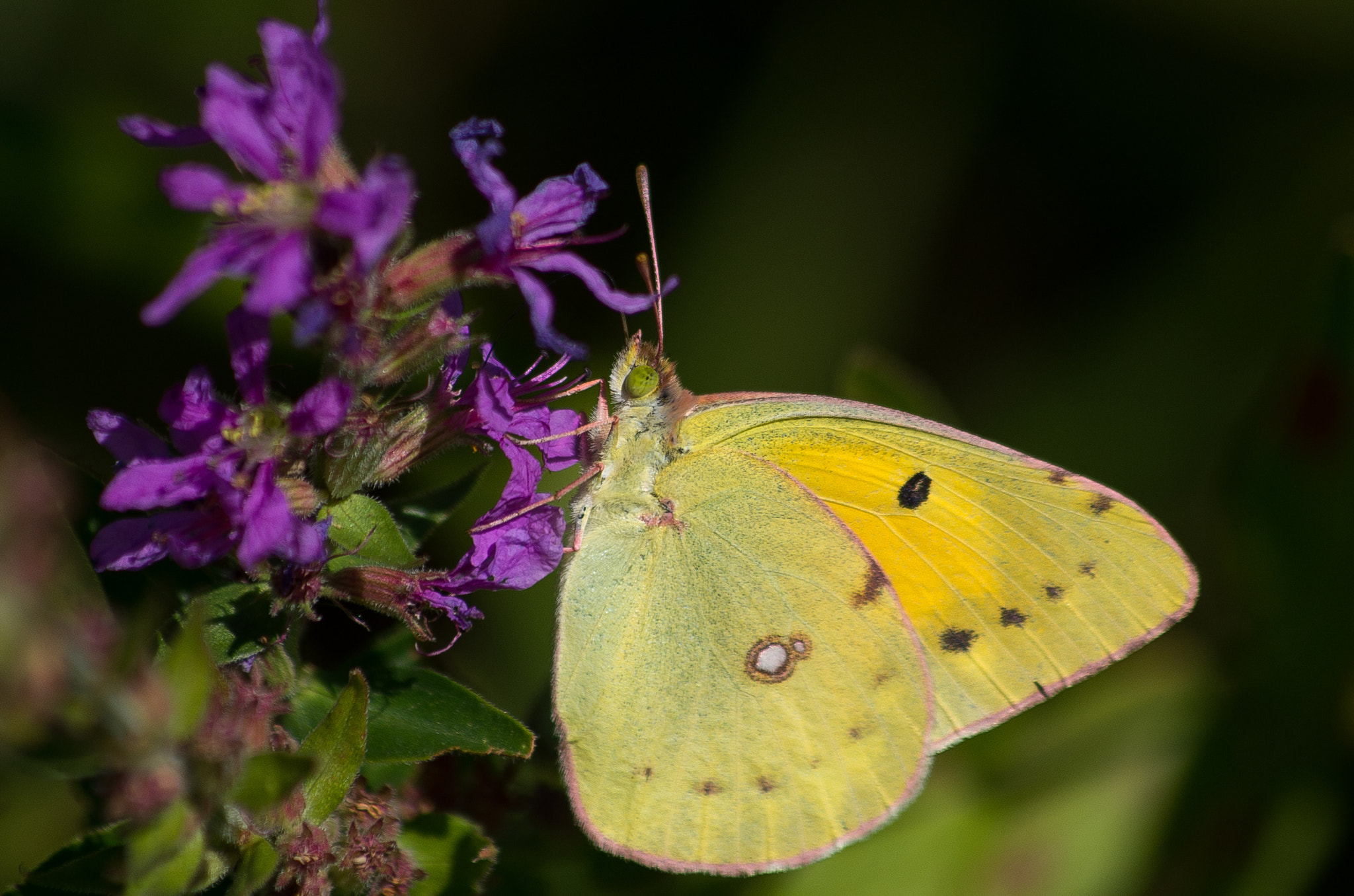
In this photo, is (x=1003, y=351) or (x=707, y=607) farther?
(x=1003, y=351)

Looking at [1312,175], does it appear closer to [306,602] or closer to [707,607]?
[707,607]

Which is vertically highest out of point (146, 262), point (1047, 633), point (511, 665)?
point (1047, 633)

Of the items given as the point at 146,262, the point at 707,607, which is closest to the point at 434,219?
the point at 146,262

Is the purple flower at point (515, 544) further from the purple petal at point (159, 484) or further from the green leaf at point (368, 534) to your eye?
the purple petal at point (159, 484)

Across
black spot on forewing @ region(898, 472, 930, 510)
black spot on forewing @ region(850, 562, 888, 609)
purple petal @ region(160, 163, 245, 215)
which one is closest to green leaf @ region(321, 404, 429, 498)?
purple petal @ region(160, 163, 245, 215)

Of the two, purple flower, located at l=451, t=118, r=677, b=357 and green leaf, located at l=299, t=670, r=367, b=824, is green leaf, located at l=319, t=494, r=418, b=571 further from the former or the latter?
purple flower, located at l=451, t=118, r=677, b=357

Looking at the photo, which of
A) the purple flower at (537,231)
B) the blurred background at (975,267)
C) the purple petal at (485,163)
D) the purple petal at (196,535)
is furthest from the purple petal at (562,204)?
the blurred background at (975,267)
